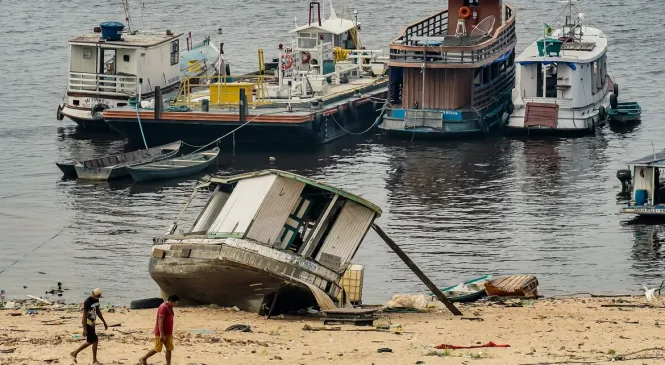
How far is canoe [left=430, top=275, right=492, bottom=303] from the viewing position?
3334 centimetres

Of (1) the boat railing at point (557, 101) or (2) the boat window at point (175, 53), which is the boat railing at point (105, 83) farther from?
(1) the boat railing at point (557, 101)

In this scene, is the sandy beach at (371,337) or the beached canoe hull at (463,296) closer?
the sandy beach at (371,337)

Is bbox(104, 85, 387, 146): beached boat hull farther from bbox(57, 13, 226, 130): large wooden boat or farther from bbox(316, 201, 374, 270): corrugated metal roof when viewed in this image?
bbox(316, 201, 374, 270): corrugated metal roof

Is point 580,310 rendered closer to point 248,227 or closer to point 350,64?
point 248,227

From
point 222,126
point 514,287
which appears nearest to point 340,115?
point 222,126

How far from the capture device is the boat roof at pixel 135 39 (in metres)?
57.8

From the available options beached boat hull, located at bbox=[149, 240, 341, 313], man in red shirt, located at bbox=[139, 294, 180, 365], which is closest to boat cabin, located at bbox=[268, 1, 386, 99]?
beached boat hull, located at bbox=[149, 240, 341, 313]

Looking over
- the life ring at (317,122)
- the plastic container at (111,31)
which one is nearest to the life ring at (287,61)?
the life ring at (317,122)

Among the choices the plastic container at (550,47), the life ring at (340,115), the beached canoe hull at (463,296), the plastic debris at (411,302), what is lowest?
the beached canoe hull at (463,296)

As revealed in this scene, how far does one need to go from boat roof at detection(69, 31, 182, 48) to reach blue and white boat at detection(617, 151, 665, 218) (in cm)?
2281

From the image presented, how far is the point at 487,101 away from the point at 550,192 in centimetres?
1123

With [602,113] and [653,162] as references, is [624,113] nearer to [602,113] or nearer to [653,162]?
[602,113]

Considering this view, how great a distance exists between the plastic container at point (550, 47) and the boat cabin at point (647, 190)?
1523 cm

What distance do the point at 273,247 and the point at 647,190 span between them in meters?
16.4
